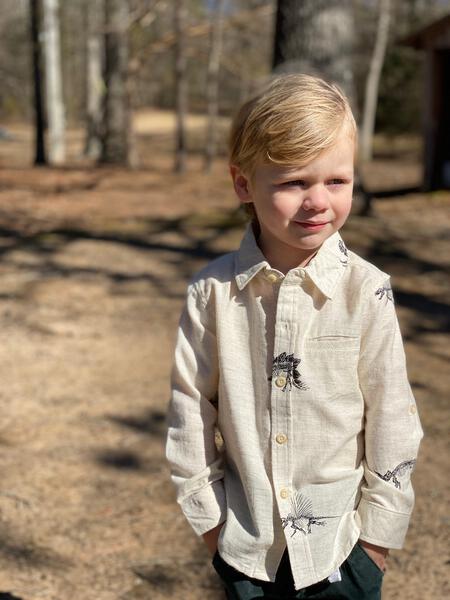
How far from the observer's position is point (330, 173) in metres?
1.83

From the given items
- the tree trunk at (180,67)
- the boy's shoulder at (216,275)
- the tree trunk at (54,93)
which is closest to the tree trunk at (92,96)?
the tree trunk at (54,93)

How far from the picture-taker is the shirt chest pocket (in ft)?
6.12

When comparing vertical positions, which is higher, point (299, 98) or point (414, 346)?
point (299, 98)

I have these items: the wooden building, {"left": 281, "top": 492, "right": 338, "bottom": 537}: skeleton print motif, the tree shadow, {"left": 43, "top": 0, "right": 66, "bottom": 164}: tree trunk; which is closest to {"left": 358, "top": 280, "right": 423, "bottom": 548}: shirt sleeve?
{"left": 281, "top": 492, "right": 338, "bottom": 537}: skeleton print motif

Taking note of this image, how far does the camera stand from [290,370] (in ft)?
6.14

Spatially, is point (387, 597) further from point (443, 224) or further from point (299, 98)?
point (443, 224)

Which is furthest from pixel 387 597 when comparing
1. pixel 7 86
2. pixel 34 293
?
pixel 7 86

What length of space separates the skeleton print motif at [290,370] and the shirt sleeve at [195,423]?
172 millimetres

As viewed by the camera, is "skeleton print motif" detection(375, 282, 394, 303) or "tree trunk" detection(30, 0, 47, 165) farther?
"tree trunk" detection(30, 0, 47, 165)

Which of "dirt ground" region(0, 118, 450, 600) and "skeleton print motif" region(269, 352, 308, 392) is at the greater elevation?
"skeleton print motif" region(269, 352, 308, 392)

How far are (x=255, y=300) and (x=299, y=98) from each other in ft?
1.50

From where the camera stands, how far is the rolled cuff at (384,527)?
6.19 feet

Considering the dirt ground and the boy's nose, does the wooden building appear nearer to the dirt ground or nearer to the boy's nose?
the dirt ground

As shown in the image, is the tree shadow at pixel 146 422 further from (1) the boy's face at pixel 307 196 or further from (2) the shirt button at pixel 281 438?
(1) the boy's face at pixel 307 196
